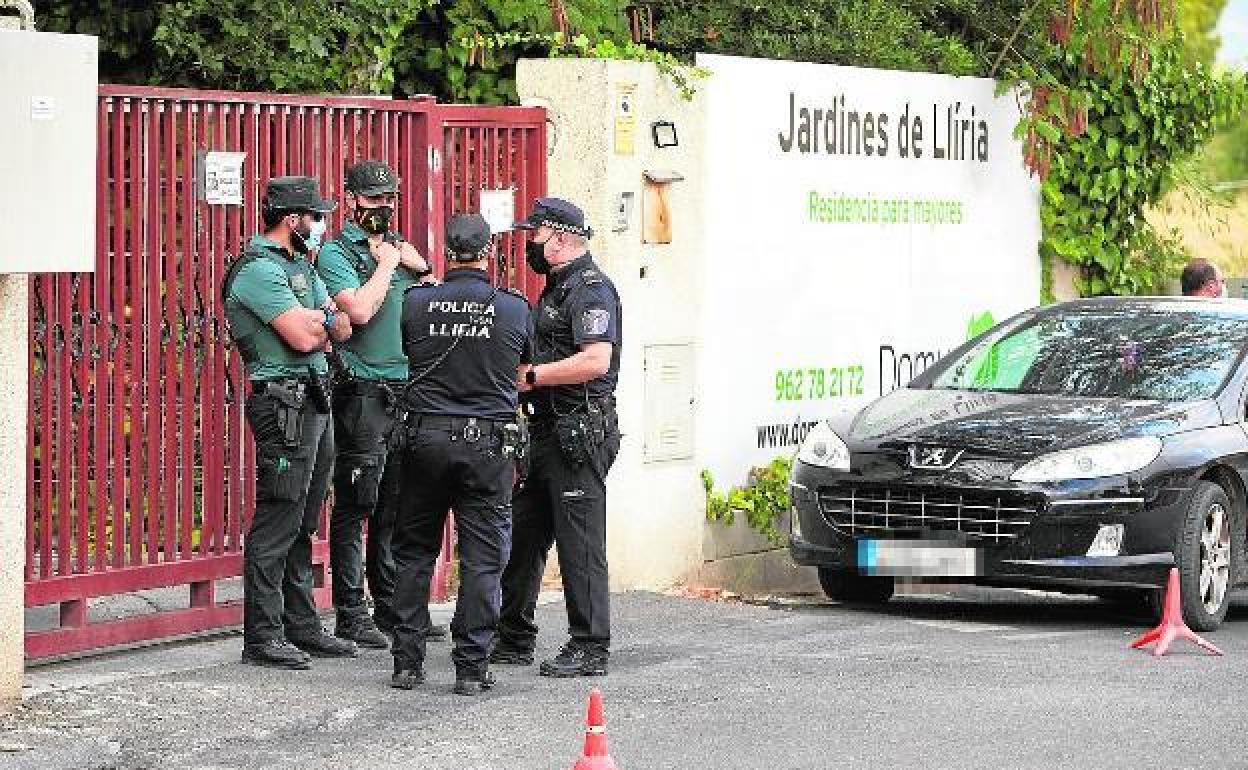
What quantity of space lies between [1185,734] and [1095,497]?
2.65 m

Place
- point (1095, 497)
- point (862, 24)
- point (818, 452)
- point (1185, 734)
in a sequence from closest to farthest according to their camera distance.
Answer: point (1185, 734) < point (1095, 497) < point (818, 452) < point (862, 24)

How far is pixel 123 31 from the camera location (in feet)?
44.8

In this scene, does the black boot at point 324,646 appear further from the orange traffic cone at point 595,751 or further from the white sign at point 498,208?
the orange traffic cone at point 595,751

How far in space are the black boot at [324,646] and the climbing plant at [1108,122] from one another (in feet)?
26.9

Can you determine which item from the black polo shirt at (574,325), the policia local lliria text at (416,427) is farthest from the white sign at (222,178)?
the black polo shirt at (574,325)

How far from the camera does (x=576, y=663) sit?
394 inches

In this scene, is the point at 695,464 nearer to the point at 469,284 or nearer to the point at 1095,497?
the point at 1095,497

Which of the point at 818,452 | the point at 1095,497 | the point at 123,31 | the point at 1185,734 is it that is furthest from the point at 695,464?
the point at 1185,734

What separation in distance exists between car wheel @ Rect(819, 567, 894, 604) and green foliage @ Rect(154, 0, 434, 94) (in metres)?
3.66

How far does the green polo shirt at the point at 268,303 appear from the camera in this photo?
973cm

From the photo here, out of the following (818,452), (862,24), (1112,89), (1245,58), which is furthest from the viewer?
(1245,58)

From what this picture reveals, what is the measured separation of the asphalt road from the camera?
8.43 metres

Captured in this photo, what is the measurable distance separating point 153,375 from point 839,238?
568cm

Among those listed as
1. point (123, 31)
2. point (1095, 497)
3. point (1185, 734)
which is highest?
point (123, 31)
